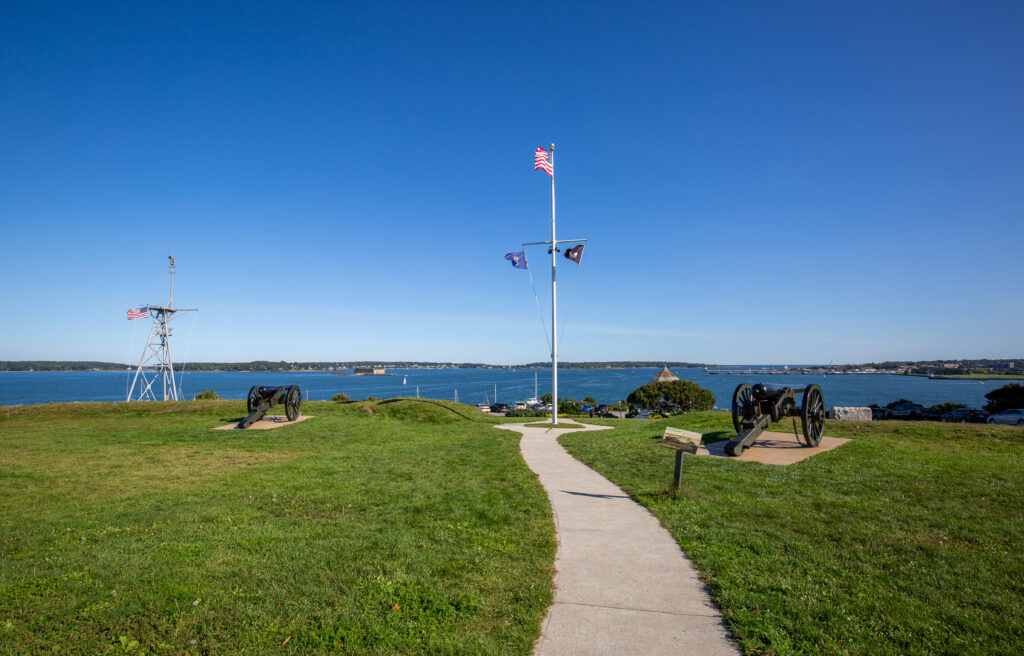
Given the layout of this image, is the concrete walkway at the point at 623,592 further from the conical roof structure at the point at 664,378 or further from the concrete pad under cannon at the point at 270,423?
the conical roof structure at the point at 664,378

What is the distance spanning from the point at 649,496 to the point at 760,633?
424 cm

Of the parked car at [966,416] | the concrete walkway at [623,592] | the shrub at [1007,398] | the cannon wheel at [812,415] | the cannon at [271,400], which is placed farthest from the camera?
the shrub at [1007,398]

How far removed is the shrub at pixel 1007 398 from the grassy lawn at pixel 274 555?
42.7 metres

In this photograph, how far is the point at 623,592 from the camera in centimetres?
455

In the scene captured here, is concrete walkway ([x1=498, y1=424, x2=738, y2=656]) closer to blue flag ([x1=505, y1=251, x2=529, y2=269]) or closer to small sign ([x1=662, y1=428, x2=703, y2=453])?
small sign ([x1=662, y1=428, x2=703, y2=453])

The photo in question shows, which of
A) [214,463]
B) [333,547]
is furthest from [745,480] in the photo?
[214,463]

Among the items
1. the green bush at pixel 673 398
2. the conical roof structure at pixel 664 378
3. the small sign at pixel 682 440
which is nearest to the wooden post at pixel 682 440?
the small sign at pixel 682 440

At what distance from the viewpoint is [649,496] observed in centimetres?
802

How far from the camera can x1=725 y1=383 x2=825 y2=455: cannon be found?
12.7 meters

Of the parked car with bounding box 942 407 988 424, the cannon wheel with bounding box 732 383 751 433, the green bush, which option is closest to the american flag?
the cannon wheel with bounding box 732 383 751 433

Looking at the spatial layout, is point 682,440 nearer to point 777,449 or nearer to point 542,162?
point 777,449

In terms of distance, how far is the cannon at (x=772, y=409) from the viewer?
12.7 m

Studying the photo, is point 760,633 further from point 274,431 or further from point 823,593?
point 274,431

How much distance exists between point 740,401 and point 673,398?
57571 mm
